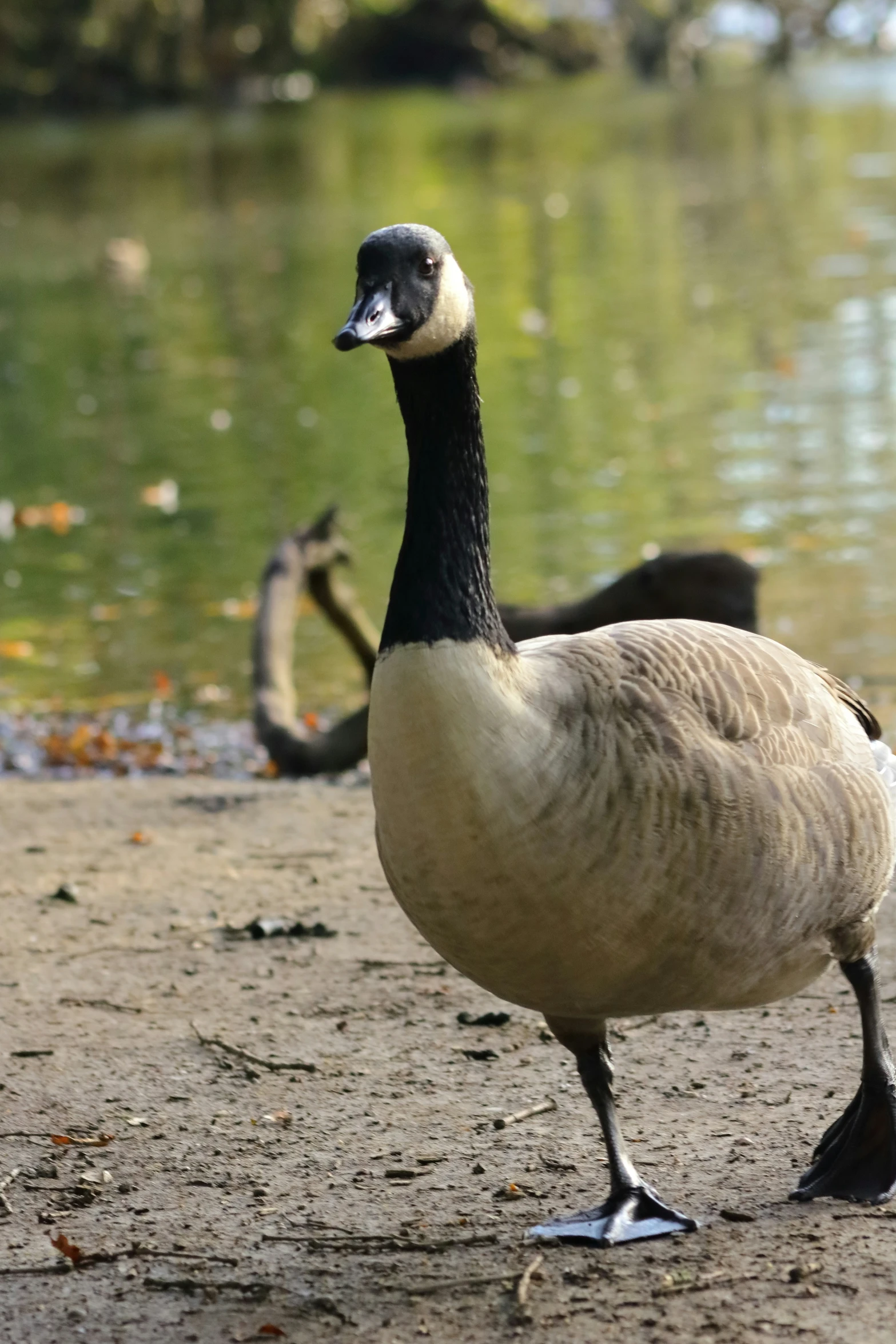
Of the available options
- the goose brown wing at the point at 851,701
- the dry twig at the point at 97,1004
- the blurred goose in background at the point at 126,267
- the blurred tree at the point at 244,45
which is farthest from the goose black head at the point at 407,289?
the blurred tree at the point at 244,45

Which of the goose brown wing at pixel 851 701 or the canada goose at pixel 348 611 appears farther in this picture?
the canada goose at pixel 348 611

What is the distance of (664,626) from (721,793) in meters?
0.48

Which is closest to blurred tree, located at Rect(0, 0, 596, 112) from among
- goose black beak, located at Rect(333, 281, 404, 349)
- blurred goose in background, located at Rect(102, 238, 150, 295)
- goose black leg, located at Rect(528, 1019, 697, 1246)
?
blurred goose in background, located at Rect(102, 238, 150, 295)

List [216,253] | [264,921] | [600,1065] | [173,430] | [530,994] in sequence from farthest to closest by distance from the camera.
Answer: [216,253] < [173,430] < [264,921] < [600,1065] < [530,994]

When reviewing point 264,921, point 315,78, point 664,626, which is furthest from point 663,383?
point 315,78

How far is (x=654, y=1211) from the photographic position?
137 inches

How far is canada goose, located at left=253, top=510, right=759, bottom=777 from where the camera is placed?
254 inches

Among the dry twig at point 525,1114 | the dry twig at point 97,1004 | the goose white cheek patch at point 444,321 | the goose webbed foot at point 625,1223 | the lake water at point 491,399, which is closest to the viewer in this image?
the goose white cheek patch at point 444,321

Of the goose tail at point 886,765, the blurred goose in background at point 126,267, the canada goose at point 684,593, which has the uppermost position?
the blurred goose in background at point 126,267

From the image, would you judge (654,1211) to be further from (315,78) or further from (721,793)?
(315,78)

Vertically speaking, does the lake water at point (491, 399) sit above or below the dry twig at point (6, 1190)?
above

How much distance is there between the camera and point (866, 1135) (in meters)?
3.57

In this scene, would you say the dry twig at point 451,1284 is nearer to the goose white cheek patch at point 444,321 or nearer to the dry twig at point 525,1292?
the dry twig at point 525,1292

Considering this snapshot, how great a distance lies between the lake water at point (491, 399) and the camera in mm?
9234
